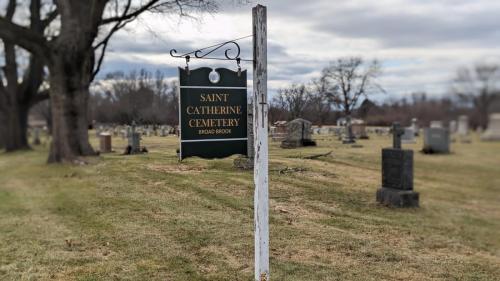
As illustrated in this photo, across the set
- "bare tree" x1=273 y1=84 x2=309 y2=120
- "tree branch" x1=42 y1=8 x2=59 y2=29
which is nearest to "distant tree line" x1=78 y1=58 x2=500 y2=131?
"bare tree" x1=273 y1=84 x2=309 y2=120

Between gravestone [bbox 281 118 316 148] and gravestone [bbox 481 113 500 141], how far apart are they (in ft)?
11.7

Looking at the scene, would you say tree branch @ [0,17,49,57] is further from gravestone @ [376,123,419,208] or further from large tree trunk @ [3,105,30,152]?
large tree trunk @ [3,105,30,152]

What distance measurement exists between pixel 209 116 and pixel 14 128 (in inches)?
991

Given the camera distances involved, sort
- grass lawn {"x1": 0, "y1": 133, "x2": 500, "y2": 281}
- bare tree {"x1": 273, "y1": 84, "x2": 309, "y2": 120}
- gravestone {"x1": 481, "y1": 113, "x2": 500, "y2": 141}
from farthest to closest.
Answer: bare tree {"x1": 273, "y1": 84, "x2": 309, "y2": 120} → grass lawn {"x1": 0, "y1": 133, "x2": 500, "y2": 281} → gravestone {"x1": 481, "y1": 113, "x2": 500, "y2": 141}

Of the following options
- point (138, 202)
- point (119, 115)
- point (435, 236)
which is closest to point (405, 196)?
point (435, 236)

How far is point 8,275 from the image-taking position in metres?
4.94

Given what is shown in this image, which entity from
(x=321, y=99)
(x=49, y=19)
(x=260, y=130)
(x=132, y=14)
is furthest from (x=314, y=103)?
(x=49, y=19)

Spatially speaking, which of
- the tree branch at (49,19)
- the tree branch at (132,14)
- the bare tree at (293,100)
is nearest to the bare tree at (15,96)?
the tree branch at (49,19)

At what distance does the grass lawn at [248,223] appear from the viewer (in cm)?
511

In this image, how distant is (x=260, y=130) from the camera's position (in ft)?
13.9

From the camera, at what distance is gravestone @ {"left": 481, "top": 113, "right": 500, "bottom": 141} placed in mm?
3188

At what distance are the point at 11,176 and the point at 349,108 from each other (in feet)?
32.6

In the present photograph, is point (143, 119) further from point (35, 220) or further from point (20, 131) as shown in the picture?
point (20, 131)

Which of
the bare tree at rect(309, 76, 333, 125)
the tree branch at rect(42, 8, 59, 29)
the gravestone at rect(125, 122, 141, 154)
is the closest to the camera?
the gravestone at rect(125, 122, 141, 154)
